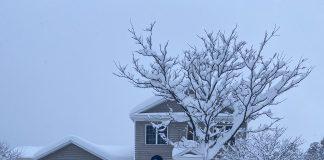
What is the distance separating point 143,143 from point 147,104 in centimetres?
213

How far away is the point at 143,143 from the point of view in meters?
28.1

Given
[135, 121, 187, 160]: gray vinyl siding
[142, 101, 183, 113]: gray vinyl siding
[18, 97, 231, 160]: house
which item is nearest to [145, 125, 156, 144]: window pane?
[18, 97, 231, 160]: house

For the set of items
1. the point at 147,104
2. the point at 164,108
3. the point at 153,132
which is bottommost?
the point at 153,132

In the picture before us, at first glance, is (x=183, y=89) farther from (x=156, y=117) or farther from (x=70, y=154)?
(x=70, y=154)

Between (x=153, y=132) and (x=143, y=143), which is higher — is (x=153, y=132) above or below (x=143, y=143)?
above

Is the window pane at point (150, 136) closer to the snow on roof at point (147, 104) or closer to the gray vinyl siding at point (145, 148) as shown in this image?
the gray vinyl siding at point (145, 148)

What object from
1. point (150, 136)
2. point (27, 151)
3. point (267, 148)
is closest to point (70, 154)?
point (150, 136)

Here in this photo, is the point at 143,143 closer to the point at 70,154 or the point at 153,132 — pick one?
the point at 153,132

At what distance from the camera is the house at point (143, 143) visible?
27.5 meters

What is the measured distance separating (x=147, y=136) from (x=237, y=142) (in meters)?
7.98

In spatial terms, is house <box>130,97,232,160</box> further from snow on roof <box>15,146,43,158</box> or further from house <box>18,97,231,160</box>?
snow on roof <box>15,146,43,158</box>

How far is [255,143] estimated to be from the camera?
1972 centimetres

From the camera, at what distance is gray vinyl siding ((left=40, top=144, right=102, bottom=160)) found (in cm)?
2931

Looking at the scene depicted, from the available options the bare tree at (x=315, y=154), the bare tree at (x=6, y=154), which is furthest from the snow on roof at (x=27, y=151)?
the bare tree at (x=315, y=154)
